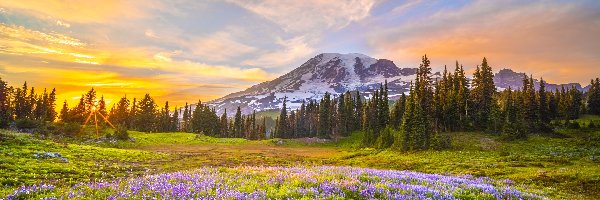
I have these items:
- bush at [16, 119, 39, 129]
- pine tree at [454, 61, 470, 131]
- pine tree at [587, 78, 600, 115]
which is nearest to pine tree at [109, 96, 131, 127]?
bush at [16, 119, 39, 129]

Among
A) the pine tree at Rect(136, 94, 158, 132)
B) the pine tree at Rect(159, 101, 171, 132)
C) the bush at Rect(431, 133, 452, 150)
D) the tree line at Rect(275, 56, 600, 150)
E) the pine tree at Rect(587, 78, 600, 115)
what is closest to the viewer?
the bush at Rect(431, 133, 452, 150)

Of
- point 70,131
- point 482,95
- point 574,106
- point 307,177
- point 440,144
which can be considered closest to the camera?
point 307,177

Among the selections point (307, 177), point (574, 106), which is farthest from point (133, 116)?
point (574, 106)

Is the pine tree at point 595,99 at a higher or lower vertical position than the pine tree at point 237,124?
higher

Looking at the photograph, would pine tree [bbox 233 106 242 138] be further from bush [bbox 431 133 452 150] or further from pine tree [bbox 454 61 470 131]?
bush [bbox 431 133 452 150]

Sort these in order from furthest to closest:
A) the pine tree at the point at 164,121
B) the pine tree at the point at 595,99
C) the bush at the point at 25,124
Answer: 1. the pine tree at the point at 164,121
2. the pine tree at the point at 595,99
3. the bush at the point at 25,124

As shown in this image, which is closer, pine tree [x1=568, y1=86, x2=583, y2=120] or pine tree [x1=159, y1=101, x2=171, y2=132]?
pine tree [x1=568, y1=86, x2=583, y2=120]

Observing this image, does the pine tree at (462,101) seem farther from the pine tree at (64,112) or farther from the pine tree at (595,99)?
the pine tree at (64,112)

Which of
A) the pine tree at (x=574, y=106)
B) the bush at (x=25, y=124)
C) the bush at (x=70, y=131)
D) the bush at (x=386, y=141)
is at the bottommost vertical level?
the bush at (x=386, y=141)

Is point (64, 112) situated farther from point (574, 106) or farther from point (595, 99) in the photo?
point (595, 99)

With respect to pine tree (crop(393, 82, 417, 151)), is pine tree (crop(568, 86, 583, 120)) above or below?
above

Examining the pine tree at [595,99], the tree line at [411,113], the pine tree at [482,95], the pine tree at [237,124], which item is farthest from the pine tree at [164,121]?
the pine tree at [595,99]

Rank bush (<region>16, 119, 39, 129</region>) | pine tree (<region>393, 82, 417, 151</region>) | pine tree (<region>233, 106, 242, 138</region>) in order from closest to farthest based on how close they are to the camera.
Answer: pine tree (<region>393, 82, 417, 151</region>) < bush (<region>16, 119, 39, 129</region>) < pine tree (<region>233, 106, 242, 138</region>)

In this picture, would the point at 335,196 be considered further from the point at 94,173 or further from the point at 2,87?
the point at 2,87
